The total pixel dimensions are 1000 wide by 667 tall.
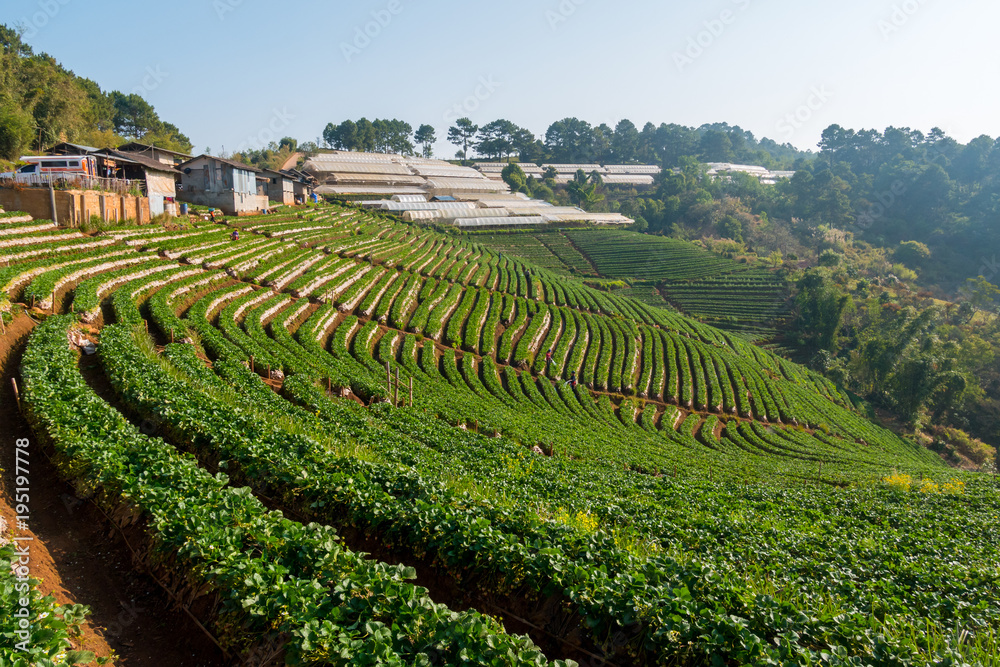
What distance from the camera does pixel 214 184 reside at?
179ft

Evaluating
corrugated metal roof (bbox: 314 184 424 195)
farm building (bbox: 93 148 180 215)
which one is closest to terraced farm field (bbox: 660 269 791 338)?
corrugated metal roof (bbox: 314 184 424 195)

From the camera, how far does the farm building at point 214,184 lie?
5378 centimetres

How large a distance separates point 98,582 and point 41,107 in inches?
2811

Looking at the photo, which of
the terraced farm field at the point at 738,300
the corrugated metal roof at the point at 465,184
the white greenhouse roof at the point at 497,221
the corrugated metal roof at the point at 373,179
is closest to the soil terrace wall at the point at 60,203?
the white greenhouse roof at the point at 497,221

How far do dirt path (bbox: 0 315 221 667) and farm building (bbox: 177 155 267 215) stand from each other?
48.6m

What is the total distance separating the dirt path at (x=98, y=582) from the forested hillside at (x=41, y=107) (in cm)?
5290

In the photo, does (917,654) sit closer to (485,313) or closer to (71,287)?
(71,287)

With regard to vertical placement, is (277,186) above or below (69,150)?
above

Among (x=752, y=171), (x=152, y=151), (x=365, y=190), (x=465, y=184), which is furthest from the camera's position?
Answer: (x=752, y=171)

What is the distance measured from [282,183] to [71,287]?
4712 centimetres

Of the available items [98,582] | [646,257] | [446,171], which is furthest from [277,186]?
[446,171]

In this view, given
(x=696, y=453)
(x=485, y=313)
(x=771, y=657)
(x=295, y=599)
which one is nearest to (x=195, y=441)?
(x=295, y=599)

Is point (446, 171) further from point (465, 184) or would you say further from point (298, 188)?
point (298, 188)

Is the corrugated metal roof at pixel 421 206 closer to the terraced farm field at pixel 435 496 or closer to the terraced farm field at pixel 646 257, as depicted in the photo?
the terraced farm field at pixel 646 257
